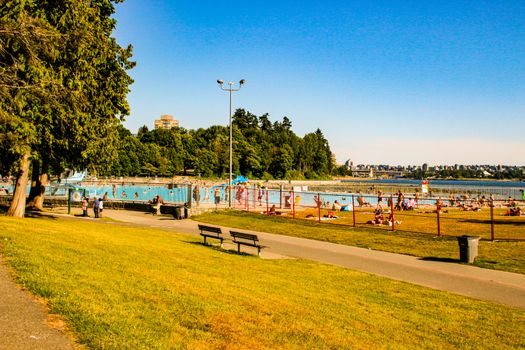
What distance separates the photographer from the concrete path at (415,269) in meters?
11.9

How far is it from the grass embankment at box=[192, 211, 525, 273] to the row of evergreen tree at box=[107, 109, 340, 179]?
76.7 m

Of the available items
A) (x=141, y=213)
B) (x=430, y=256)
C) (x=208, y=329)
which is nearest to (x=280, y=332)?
(x=208, y=329)

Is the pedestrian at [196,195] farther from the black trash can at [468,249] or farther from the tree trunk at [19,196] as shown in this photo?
the black trash can at [468,249]

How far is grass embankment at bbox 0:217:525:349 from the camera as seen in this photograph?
249 inches

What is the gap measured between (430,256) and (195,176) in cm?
11542

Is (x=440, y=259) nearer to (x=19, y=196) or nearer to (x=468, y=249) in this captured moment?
(x=468, y=249)

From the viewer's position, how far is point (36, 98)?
15125 millimetres

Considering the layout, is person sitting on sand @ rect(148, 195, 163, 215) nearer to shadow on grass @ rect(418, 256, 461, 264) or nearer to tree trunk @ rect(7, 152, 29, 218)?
tree trunk @ rect(7, 152, 29, 218)

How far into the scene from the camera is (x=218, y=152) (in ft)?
431

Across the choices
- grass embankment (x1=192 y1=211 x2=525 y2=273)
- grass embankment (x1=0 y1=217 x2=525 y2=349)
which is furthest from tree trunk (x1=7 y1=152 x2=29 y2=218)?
grass embankment (x1=192 y1=211 x2=525 y2=273)

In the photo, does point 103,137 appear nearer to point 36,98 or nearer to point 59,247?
point 36,98

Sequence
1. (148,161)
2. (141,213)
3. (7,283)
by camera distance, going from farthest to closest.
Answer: (148,161), (141,213), (7,283)

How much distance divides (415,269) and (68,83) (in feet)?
52.4

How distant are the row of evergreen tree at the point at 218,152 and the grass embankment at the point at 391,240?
76691mm
